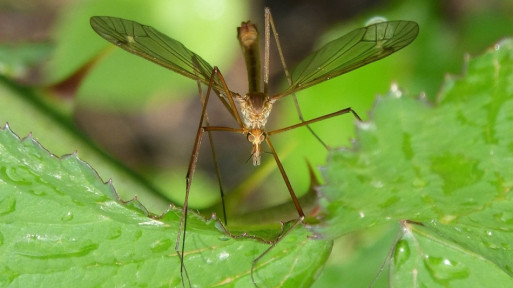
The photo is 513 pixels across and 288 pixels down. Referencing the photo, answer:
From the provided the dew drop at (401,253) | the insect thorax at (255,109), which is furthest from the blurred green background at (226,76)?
the dew drop at (401,253)

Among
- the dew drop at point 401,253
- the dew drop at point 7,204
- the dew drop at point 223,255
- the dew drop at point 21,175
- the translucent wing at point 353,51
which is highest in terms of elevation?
the translucent wing at point 353,51

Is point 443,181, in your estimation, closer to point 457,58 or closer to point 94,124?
point 457,58

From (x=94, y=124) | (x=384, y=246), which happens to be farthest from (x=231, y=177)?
(x=384, y=246)

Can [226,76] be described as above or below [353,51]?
below

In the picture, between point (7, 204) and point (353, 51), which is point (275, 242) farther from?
point (353, 51)

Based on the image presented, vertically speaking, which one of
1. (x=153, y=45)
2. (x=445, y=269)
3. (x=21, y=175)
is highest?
(x=153, y=45)

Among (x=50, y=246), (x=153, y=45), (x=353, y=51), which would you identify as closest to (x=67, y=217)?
(x=50, y=246)

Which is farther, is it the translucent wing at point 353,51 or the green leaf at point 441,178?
the translucent wing at point 353,51

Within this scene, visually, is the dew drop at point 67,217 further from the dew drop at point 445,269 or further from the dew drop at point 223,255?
the dew drop at point 445,269

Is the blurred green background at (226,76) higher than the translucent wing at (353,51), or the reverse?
the translucent wing at (353,51)
